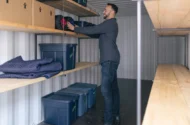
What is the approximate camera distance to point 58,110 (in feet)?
9.35

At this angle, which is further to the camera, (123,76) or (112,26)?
(123,76)

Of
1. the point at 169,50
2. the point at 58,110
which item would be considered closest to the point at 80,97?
the point at 58,110

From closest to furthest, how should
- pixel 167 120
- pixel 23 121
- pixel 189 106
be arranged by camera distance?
pixel 167 120 < pixel 189 106 < pixel 23 121

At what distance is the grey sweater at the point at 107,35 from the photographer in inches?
110

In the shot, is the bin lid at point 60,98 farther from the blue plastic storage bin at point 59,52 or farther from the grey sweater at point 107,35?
the grey sweater at point 107,35

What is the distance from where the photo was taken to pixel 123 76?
6973 millimetres

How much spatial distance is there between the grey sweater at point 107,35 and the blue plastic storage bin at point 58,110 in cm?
84

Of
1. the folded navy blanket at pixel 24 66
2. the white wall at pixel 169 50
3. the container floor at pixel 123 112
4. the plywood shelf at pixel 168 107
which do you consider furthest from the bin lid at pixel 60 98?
the white wall at pixel 169 50

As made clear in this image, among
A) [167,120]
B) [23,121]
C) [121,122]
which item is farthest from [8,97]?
[167,120]

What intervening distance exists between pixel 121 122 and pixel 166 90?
1526mm

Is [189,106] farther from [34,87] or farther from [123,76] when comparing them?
[123,76]

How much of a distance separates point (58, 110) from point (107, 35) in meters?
1.34

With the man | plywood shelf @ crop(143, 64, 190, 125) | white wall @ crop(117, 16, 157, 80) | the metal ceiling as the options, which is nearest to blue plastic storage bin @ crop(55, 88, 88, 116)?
the man

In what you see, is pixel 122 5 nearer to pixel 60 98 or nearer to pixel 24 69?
pixel 60 98
